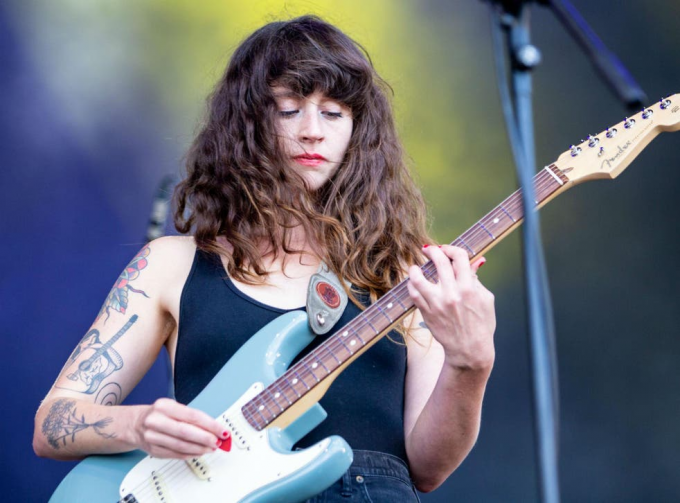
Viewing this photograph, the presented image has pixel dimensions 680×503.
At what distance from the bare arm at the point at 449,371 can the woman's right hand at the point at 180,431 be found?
45 cm

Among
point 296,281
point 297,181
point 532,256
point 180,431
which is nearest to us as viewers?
point 532,256

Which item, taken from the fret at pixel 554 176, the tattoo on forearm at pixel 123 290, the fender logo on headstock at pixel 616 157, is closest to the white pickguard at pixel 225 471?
the tattoo on forearm at pixel 123 290

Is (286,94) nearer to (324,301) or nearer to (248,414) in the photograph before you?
(324,301)

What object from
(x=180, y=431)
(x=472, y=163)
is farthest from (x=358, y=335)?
(x=472, y=163)

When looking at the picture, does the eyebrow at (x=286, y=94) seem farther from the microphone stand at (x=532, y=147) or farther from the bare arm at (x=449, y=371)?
the microphone stand at (x=532, y=147)

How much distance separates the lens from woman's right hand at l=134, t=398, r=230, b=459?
1.42m

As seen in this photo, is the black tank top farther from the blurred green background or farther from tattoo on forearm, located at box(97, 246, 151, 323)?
the blurred green background

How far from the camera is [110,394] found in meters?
1.77

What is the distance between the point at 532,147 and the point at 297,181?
1.09 metres

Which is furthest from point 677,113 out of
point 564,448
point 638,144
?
point 564,448

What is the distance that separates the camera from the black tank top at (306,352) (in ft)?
5.55

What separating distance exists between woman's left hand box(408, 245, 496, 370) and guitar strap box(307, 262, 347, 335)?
23 cm

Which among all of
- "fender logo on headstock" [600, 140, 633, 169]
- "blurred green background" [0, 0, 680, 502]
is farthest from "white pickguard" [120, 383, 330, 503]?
"blurred green background" [0, 0, 680, 502]

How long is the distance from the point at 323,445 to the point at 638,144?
0.95 metres
